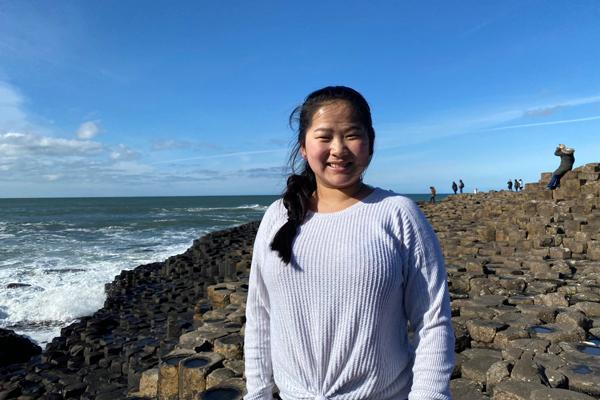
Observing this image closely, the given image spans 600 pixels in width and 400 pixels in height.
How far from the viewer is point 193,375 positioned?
14.3 ft

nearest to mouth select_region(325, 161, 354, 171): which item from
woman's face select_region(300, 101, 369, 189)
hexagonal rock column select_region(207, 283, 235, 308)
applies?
woman's face select_region(300, 101, 369, 189)

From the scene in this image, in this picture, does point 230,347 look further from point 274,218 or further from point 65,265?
point 65,265

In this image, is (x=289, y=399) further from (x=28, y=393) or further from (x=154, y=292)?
(x=154, y=292)

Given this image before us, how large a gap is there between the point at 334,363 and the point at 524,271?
279 inches

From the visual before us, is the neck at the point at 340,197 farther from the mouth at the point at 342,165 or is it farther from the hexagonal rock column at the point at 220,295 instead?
the hexagonal rock column at the point at 220,295

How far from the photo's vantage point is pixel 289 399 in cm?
163

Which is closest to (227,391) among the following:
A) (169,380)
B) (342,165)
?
(169,380)

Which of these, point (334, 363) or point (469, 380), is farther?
point (469, 380)

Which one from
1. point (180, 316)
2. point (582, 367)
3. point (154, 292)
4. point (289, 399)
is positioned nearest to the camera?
point (289, 399)

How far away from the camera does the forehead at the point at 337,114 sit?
164 centimetres

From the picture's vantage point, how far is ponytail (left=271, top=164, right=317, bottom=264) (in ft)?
5.28

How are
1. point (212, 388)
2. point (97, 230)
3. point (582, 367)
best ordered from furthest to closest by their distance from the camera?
point (97, 230)
point (212, 388)
point (582, 367)

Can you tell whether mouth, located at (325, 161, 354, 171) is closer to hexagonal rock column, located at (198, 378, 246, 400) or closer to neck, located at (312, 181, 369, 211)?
neck, located at (312, 181, 369, 211)

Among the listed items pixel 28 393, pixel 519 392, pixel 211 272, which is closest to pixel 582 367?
pixel 519 392
